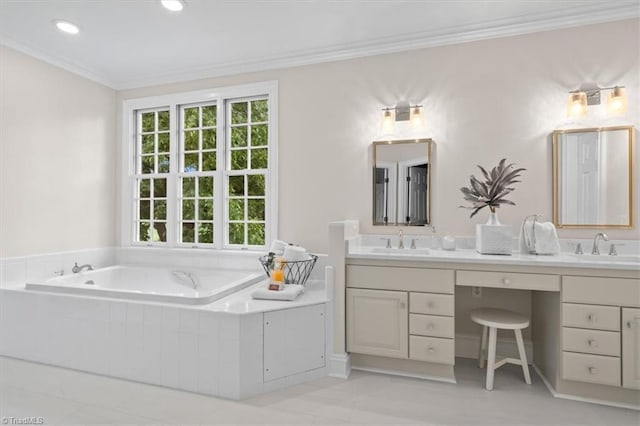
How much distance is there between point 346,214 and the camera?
3064 mm

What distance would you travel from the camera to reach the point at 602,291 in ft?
6.64

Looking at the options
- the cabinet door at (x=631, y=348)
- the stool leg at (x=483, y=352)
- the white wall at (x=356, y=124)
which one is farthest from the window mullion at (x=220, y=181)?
the cabinet door at (x=631, y=348)

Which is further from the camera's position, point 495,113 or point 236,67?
point 236,67

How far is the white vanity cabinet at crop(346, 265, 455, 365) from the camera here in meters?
2.30

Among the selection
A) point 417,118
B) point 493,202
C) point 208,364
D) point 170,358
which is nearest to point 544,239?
point 493,202

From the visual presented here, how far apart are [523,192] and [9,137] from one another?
4.12 m

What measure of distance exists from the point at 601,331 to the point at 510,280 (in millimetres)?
533

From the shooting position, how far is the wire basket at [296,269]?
271 centimetres

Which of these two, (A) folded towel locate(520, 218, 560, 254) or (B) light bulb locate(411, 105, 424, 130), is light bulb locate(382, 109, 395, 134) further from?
(A) folded towel locate(520, 218, 560, 254)

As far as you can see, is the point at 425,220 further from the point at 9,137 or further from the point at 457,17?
the point at 9,137

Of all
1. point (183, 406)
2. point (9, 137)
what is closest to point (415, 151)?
point (183, 406)

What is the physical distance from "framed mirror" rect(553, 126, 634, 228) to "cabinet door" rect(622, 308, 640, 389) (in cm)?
73

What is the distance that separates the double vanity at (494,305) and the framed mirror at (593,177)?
1.04ft

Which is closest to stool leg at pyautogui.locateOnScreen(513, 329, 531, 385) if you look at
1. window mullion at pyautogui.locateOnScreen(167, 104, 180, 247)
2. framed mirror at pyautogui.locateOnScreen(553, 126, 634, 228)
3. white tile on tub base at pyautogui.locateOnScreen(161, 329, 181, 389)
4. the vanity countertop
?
the vanity countertop
